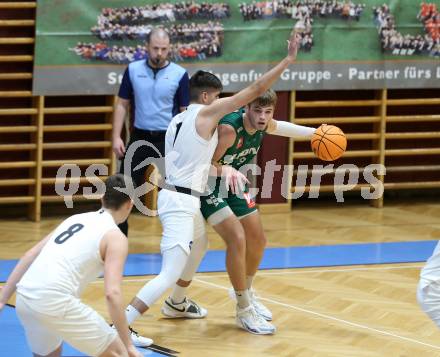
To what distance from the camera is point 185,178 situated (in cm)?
762

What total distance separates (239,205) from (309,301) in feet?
4.18

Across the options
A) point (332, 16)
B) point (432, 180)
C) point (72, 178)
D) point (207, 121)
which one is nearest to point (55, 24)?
point (72, 178)

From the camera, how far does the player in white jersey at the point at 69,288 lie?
561 centimetres

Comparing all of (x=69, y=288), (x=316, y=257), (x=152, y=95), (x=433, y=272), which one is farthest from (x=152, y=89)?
(x=69, y=288)

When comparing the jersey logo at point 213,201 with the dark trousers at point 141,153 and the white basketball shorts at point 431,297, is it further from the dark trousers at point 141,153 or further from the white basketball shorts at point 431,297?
the white basketball shorts at point 431,297

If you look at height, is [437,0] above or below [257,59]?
above

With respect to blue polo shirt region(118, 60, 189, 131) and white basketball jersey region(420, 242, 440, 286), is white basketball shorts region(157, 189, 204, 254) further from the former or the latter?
blue polo shirt region(118, 60, 189, 131)

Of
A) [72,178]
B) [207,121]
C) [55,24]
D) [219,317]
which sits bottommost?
[219,317]

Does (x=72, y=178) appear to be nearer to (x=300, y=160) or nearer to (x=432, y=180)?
(x=300, y=160)

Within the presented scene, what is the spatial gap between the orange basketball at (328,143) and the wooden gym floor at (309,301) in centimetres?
129

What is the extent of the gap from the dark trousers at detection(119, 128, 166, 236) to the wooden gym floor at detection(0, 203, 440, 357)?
0.90m

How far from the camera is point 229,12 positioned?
1184 cm

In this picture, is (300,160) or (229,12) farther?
(300,160)

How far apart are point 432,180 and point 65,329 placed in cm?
899
